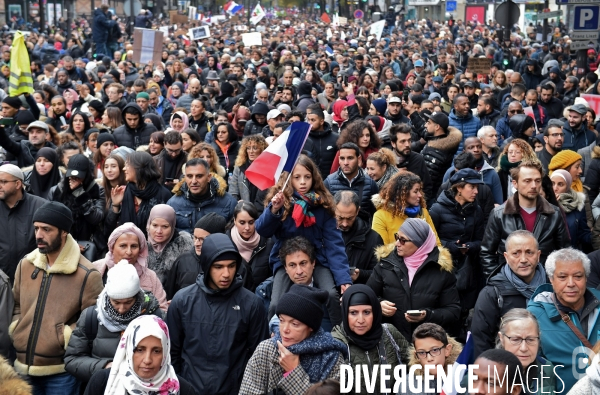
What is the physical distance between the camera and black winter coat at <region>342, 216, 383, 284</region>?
7340 mm

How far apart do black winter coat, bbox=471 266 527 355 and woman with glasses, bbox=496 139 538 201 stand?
2847mm

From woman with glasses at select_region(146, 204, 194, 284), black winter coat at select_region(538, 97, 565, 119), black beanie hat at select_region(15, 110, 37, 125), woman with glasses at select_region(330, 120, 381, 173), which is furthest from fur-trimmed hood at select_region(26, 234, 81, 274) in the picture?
black winter coat at select_region(538, 97, 565, 119)

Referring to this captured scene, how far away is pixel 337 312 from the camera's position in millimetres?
6391

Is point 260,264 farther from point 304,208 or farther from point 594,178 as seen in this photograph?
point 594,178

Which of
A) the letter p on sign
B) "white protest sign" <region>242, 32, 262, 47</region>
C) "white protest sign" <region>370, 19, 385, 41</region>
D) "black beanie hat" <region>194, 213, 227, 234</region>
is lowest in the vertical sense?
"black beanie hat" <region>194, 213, 227, 234</region>

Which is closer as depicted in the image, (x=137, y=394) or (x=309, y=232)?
(x=137, y=394)

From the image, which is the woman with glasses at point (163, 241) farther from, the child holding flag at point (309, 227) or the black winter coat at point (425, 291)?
the black winter coat at point (425, 291)

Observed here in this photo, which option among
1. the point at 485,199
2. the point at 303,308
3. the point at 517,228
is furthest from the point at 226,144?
the point at 303,308

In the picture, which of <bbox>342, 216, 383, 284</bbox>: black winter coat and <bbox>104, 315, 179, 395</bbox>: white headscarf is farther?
<bbox>342, 216, 383, 284</bbox>: black winter coat

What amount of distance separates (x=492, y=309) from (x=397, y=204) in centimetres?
181

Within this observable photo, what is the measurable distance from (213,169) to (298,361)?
4.62 m

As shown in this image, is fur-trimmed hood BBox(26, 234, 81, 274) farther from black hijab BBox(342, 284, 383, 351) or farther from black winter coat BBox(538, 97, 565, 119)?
black winter coat BBox(538, 97, 565, 119)

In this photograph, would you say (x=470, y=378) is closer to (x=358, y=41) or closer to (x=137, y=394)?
(x=137, y=394)

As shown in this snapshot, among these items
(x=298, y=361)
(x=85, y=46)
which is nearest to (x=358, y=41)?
→ (x=85, y=46)
